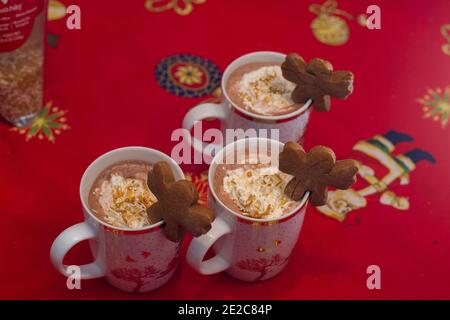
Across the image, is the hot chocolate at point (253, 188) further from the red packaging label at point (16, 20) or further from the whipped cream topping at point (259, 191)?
the red packaging label at point (16, 20)

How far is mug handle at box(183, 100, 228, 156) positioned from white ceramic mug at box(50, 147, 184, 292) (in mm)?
130

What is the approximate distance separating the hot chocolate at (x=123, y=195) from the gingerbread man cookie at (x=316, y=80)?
0.27m

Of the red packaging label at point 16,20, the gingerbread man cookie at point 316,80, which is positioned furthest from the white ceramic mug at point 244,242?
the red packaging label at point 16,20

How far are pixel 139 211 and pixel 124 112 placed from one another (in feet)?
1.07

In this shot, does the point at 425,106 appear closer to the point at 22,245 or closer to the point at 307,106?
the point at 307,106

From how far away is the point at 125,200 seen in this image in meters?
0.99

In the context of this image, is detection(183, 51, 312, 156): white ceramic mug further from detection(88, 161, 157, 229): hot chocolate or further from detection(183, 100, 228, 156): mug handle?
detection(88, 161, 157, 229): hot chocolate

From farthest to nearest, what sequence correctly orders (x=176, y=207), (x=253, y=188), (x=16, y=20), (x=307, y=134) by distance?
(x=307, y=134) → (x=16, y=20) → (x=253, y=188) → (x=176, y=207)

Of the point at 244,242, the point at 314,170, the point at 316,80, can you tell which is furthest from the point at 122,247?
the point at 316,80

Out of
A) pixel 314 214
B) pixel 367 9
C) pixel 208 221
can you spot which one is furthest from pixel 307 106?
pixel 367 9

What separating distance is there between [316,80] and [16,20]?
19.0 inches

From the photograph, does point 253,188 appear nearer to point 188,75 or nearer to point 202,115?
point 202,115

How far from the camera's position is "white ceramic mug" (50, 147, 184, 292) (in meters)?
0.94

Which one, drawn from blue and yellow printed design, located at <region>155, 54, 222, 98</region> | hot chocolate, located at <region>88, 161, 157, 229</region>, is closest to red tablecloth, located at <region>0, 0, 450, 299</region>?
blue and yellow printed design, located at <region>155, 54, 222, 98</region>
